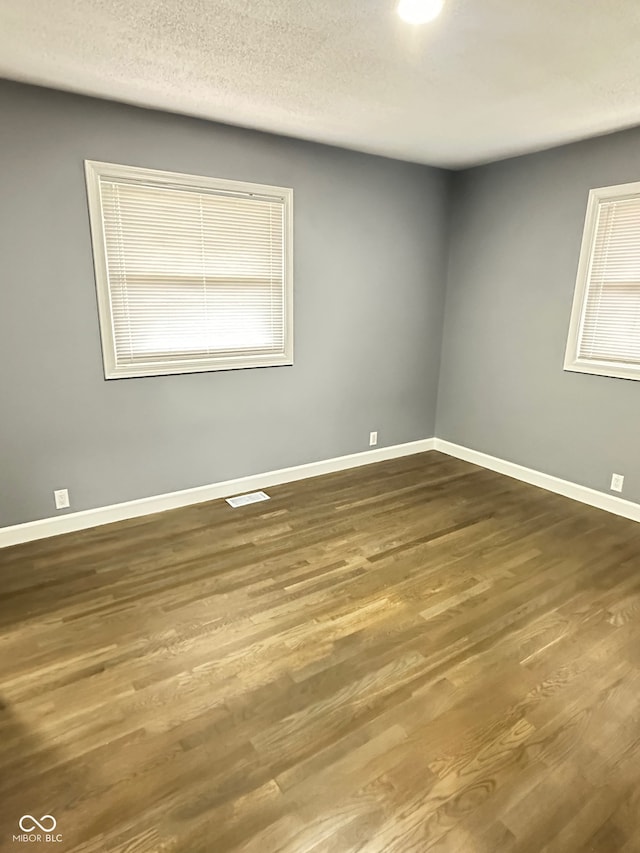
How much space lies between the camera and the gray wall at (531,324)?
343cm

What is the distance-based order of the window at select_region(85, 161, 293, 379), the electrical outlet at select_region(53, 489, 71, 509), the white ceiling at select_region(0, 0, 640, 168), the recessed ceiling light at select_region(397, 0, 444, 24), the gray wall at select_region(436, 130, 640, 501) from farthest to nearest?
the gray wall at select_region(436, 130, 640, 501)
the electrical outlet at select_region(53, 489, 71, 509)
the window at select_region(85, 161, 293, 379)
the white ceiling at select_region(0, 0, 640, 168)
the recessed ceiling light at select_region(397, 0, 444, 24)

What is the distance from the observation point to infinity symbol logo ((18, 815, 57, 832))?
1.41 meters

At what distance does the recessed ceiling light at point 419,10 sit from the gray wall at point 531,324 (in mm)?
2113

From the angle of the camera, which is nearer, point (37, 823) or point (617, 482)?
point (37, 823)

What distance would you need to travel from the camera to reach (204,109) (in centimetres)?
286

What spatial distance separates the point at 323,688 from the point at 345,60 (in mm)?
2741

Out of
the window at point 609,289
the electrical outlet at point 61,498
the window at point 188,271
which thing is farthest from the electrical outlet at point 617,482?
the electrical outlet at point 61,498

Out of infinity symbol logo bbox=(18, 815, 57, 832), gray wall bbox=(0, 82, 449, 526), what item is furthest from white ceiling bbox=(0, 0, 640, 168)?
infinity symbol logo bbox=(18, 815, 57, 832)

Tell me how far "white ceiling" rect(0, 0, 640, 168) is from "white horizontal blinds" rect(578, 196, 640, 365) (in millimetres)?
576

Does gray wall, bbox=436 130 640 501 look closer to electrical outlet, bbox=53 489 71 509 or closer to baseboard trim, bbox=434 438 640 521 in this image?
baseboard trim, bbox=434 438 640 521

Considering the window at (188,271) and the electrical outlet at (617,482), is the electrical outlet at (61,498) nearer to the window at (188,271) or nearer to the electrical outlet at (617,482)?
the window at (188,271)

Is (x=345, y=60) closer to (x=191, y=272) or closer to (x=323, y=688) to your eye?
(x=191, y=272)

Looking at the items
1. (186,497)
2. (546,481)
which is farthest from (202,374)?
(546,481)

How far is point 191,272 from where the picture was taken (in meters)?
3.23
